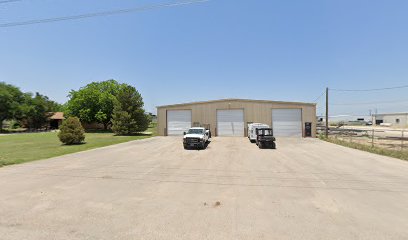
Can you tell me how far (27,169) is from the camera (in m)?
10.0

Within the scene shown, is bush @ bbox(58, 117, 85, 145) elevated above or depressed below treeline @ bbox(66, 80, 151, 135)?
below

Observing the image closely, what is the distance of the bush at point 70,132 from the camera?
19406 millimetres

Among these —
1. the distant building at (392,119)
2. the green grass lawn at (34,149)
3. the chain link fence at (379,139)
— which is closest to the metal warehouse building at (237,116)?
Result: the chain link fence at (379,139)

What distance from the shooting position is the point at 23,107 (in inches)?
1805

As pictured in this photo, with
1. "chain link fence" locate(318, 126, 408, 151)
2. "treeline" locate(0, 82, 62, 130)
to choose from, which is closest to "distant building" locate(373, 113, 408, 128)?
"chain link fence" locate(318, 126, 408, 151)

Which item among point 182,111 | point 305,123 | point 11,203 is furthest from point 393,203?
point 182,111

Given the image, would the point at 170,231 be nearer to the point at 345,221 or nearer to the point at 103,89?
the point at 345,221

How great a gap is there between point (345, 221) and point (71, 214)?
6.75 metres

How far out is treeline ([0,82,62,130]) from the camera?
145 feet

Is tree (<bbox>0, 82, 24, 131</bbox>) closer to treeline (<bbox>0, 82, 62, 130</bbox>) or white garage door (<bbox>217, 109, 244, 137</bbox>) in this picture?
treeline (<bbox>0, 82, 62, 130</bbox>)

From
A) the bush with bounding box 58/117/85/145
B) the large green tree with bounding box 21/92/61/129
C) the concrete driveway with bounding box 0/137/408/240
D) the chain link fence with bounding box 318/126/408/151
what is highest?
the large green tree with bounding box 21/92/61/129

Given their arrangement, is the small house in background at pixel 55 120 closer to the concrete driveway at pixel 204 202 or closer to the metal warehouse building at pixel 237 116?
the metal warehouse building at pixel 237 116

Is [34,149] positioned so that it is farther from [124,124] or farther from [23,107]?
[23,107]

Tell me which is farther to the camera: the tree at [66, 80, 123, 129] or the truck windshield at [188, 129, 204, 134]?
the tree at [66, 80, 123, 129]
